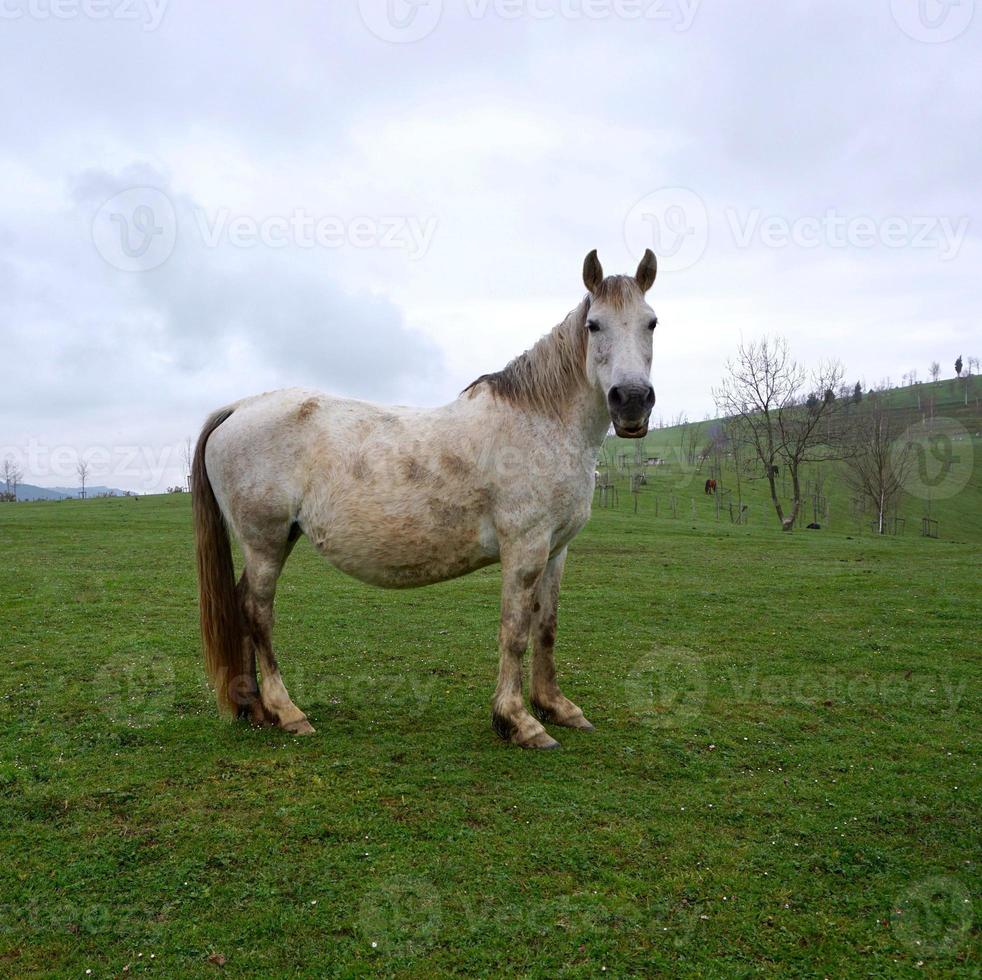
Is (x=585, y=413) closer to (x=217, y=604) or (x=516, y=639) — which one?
(x=516, y=639)

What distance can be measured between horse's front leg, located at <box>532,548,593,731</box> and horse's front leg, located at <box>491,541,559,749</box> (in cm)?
35

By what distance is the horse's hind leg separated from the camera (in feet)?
18.1

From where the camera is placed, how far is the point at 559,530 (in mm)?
5277

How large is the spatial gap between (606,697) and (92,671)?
16.7 feet

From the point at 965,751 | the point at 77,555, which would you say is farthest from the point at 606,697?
the point at 77,555

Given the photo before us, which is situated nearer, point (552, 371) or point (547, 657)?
point (552, 371)

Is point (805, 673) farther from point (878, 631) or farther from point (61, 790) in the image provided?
point (61, 790)

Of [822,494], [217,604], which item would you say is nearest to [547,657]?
[217,604]

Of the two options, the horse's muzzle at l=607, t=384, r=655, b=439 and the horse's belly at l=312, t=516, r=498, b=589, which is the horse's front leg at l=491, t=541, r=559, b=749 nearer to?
the horse's belly at l=312, t=516, r=498, b=589

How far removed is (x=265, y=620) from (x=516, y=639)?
2.09 metres

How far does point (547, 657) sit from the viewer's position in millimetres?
5680

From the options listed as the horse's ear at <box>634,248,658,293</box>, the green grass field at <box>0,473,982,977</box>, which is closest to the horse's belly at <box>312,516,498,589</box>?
the green grass field at <box>0,473,982,977</box>

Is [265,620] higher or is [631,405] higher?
[631,405]

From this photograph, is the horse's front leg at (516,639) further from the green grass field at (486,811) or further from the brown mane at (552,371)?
the brown mane at (552,371)
